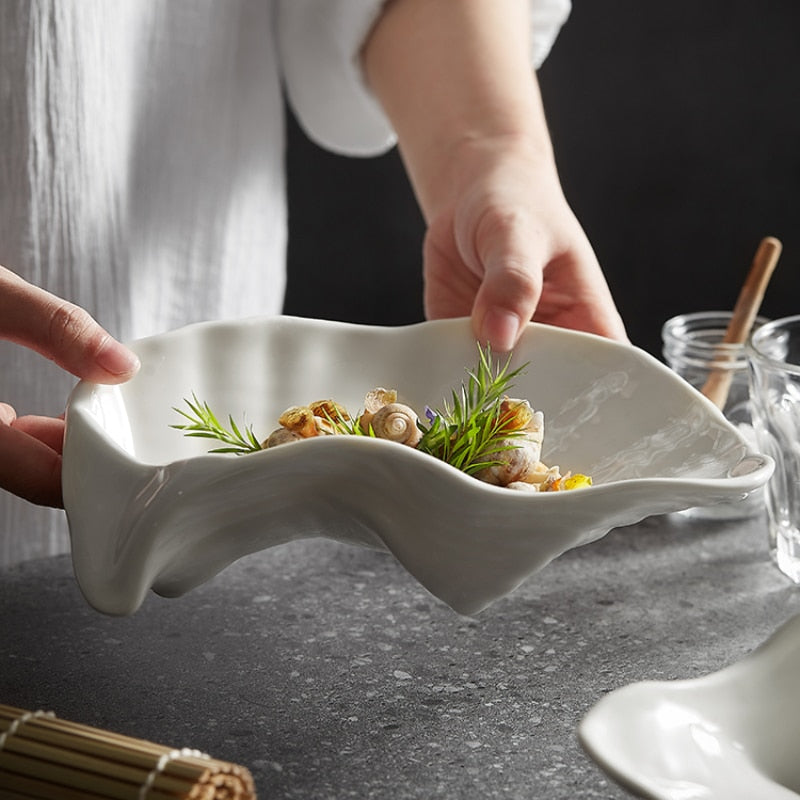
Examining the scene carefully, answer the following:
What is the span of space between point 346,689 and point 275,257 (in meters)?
0.54

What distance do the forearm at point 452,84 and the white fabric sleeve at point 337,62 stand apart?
0.02 meters

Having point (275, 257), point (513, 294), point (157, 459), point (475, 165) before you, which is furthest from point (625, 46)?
point (157, 459)

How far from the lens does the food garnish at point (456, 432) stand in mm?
546

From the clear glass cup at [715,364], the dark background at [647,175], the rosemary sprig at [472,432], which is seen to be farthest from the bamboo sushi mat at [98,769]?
the dark background at [647,175]

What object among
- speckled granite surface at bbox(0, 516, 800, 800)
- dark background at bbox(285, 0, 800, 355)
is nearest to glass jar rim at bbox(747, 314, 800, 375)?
speckled granite surface at bbox(0, 516, 800, 800)

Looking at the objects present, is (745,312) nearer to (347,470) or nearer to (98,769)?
(347,470)

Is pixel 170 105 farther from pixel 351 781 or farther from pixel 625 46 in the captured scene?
pixel 625 46

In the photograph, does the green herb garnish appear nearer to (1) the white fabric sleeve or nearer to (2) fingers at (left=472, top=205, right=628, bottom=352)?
(2) fingers at (left=472, top=205, right=628, bottom=352)

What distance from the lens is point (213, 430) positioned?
23.0 inches

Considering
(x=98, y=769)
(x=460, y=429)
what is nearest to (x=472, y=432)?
(x=460, y=429)

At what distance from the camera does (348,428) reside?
574 mm

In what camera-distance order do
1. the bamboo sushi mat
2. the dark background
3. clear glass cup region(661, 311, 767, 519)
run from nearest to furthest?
the bamboo sushi mat
clear glass cup region(661, 311, 767, 519)
the dark background

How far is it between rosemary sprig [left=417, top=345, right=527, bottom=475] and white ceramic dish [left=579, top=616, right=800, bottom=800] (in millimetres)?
137

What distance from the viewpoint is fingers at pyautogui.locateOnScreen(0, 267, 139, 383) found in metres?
0.57
